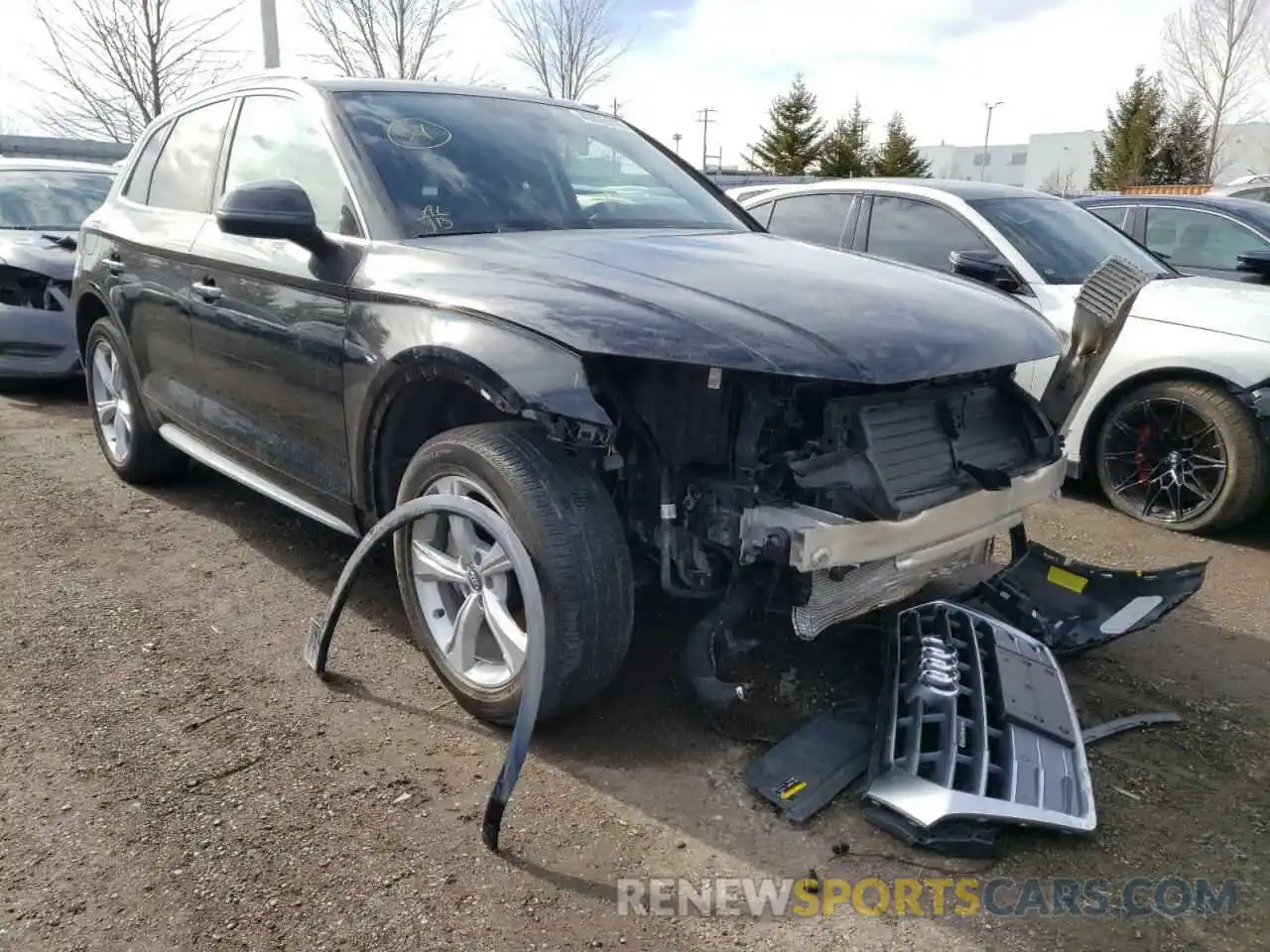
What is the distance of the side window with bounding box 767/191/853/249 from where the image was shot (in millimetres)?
5910

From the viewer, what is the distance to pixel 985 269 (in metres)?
4.27

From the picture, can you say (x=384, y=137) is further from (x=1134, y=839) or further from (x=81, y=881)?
(x=1134, y=839)

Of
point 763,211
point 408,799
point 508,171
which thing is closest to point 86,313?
point 508,171

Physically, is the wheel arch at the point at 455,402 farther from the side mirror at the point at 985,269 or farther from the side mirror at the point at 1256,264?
the side mirror at the point at 1256,264

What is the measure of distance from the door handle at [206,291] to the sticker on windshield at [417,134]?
0.92 m

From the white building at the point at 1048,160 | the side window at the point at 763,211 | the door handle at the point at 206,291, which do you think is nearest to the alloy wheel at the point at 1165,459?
the side window at the point at 763,211

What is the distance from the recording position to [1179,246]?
6746mm

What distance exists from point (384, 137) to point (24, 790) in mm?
2158

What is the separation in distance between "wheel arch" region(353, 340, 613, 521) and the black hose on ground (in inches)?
10.8

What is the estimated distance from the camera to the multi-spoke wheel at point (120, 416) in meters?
4.67

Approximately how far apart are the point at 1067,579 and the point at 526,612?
1.96 meters

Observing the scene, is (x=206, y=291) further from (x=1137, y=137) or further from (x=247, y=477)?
(x=1137, y=137)

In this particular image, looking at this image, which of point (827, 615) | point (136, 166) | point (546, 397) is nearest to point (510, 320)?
point (546, 397)

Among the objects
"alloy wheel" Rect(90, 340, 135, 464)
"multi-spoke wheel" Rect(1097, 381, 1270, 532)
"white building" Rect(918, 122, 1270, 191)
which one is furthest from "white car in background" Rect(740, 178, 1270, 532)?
"white building" Rect(918, 122, 1270, 191)
